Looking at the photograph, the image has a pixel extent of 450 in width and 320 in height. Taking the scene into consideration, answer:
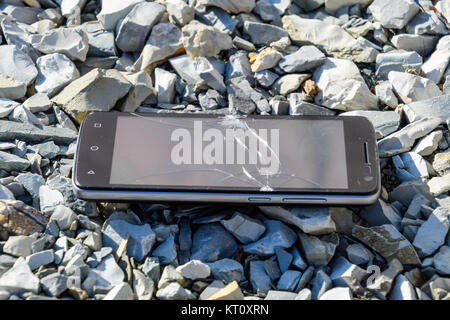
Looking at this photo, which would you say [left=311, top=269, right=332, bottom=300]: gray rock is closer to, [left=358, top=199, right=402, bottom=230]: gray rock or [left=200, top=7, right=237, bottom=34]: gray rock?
[left=358, top=199, right=402, bottom=230]: gray rock

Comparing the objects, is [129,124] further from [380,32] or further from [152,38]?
[380,32]

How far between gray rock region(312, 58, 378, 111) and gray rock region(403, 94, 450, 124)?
0.11 m

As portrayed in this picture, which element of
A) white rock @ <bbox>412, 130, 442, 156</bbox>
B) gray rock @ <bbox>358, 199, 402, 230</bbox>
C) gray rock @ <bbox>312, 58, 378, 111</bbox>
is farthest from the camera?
gray rock @ <bbox>312, 58, 378, 111</bbox>

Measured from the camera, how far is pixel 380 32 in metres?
2.15

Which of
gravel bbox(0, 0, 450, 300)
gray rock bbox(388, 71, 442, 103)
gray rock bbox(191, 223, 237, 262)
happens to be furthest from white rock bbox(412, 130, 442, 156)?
gray rock bbox(191, 223, 237, 262)

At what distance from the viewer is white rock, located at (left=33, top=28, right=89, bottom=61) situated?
211 cm

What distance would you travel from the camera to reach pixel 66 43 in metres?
2.12

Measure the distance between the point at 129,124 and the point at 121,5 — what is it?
1.93 ft

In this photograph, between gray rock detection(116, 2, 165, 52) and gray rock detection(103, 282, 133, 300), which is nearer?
gray rock detection(103, 282, 133, 300)

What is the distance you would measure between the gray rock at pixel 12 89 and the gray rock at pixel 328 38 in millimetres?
921

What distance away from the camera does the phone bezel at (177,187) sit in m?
1.68

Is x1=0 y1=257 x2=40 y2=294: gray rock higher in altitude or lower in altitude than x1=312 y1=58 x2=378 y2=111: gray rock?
lower

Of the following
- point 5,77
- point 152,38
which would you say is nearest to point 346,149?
point 152,38

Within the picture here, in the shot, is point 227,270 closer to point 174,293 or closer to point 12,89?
point 174,293
